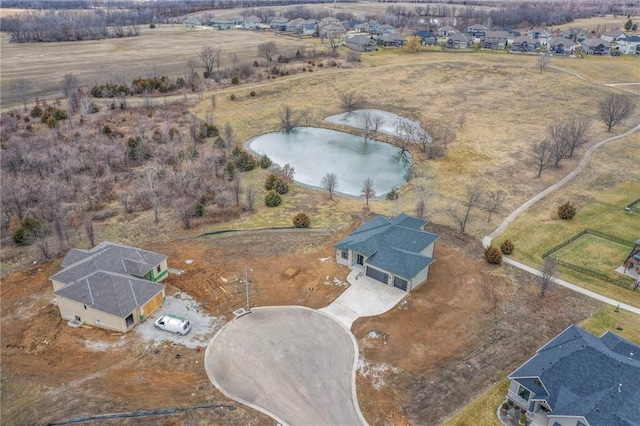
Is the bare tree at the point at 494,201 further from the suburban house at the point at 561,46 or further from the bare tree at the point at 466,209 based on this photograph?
the suburban house at the point at 561,46

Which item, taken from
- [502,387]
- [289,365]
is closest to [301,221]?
[289,365]

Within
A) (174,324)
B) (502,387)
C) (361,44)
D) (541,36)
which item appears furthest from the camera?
(541,36)

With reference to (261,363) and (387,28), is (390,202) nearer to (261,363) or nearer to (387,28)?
(261,363)

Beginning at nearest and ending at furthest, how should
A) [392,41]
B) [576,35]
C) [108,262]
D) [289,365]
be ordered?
[289,365] → [108,262] → [392,41] → [576,35]

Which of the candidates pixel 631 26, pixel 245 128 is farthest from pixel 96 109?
pixel 631 26

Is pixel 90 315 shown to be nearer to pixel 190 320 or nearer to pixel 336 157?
pixel 190 320

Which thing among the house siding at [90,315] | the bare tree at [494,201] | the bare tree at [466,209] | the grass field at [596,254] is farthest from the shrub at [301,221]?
the grass field at [596,254]

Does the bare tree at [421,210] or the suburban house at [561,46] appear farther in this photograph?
the suburban house at [561,46]
